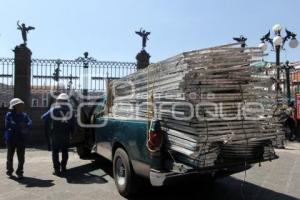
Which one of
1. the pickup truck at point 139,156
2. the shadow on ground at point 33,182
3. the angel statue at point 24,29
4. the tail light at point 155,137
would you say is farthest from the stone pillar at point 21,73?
the tail light at point 155,137

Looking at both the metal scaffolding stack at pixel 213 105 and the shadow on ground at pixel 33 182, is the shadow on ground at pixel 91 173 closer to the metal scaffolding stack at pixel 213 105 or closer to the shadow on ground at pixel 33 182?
the shadow on ground at pixel 33 182

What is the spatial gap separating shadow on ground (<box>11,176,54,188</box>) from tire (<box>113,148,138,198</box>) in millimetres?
1539

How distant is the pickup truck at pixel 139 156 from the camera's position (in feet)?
19.8

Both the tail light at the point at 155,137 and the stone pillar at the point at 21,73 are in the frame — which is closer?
the tail light at the point at 155,137

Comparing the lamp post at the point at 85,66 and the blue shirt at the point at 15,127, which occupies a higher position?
the lamp post at the point at 85,66

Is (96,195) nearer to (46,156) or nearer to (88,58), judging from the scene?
(46,156)

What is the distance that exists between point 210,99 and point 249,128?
30.2 inches

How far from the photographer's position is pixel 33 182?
28.0ft

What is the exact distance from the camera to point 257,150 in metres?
6.41

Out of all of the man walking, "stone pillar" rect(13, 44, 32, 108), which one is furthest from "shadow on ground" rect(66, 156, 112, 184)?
"stone pillar" rect(13, 44, 32, 108)

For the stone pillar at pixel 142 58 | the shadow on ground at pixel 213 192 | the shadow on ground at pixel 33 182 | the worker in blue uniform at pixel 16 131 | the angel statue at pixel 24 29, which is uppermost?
the angel statue at pixel 24 29

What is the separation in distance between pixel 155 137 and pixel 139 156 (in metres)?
0.62

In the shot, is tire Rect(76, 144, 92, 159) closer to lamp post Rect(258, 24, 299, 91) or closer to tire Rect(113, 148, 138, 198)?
tire Rect(113, 148, 138, 198)

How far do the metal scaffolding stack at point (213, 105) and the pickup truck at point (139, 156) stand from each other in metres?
0.14
